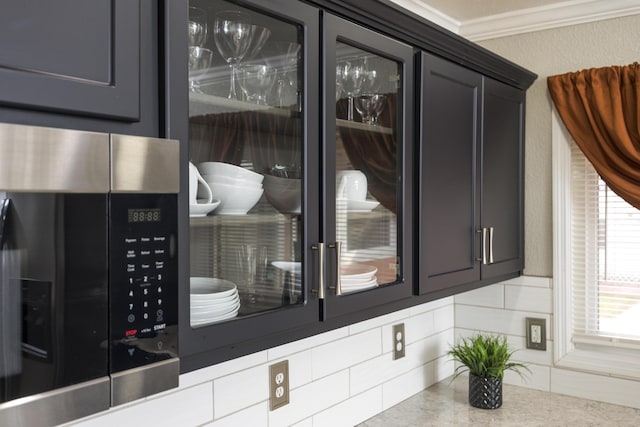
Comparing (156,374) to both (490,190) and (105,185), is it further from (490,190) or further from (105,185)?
(490,190)

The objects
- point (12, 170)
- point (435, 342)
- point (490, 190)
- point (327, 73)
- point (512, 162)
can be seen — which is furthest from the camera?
point (435, 342)

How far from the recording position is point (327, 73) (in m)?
1.26

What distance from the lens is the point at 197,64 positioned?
1023 millimetres

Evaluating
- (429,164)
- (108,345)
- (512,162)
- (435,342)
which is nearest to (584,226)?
(512,162)

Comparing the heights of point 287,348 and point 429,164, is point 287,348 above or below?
below

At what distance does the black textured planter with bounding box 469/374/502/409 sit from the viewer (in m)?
2.06

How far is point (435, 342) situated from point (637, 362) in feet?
2.40

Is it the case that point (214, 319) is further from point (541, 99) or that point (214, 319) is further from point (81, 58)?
point (541, 99)

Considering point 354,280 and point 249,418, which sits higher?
point 354,280

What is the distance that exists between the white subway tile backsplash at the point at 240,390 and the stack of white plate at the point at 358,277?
0.42m

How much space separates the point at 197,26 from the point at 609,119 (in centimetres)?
164

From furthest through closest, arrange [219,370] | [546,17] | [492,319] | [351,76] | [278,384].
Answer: [492,319] < [546,17] < [278,384] < [219,370] < [351,76]

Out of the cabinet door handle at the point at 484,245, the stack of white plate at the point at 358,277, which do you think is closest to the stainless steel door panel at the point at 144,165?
the stack of white plate at the point at 358,277

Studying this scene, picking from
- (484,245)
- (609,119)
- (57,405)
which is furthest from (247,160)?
(609,119)
